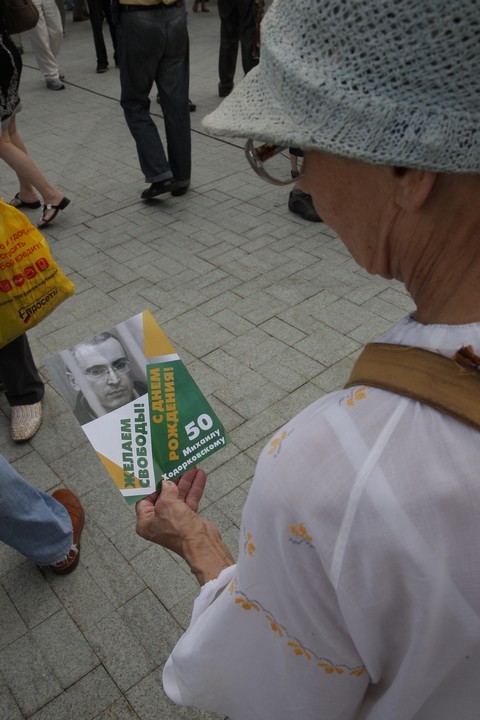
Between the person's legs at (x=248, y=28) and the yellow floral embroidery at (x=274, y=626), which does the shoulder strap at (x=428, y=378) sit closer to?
the yellow floral embroidery at (x=274, y=626)

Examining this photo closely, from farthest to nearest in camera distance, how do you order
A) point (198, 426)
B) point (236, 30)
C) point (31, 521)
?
point (236, 30)
point (31, 521)
point (198, 426)

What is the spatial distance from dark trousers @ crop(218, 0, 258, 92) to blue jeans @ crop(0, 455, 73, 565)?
5925mm

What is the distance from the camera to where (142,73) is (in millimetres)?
4910

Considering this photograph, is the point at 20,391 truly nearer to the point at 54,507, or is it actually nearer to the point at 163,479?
the point at 54,507

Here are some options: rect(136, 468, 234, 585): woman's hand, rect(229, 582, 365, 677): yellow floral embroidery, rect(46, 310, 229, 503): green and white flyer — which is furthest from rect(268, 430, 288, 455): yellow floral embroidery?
rect(46, 310, 229, 503): green and white flyer

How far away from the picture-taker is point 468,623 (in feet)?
2.34

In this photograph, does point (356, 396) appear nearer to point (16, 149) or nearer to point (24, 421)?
point (24, 421)

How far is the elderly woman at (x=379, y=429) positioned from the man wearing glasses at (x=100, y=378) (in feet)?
2.43

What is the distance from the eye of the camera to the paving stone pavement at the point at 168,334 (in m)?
2.24

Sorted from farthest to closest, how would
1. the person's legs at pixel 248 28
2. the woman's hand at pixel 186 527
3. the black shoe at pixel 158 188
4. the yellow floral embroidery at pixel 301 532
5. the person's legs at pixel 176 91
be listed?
the person's legs at pixel 248 28, the black shoe at pixel 158 188, the person's legs at pixel 176 91, the woman's hand at pixel 186 527, the yellow floral embroidery at pixel 301 532

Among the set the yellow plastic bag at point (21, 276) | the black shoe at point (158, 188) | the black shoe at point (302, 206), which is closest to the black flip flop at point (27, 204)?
the black shoe at point (158, 188)

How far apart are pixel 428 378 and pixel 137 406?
36.9 inches

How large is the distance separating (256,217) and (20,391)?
264 centimetres

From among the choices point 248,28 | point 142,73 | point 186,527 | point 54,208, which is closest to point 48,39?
point 248,28
